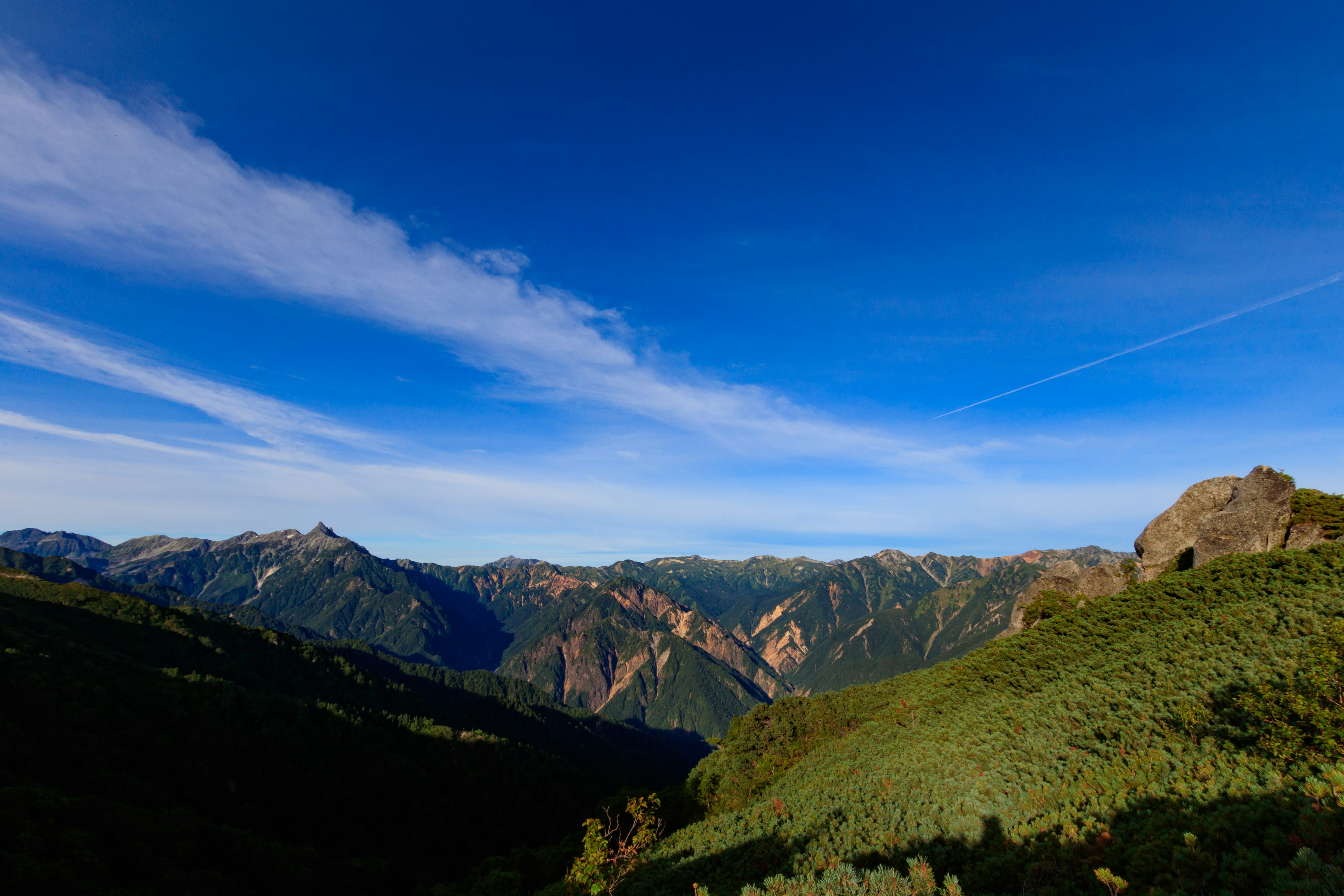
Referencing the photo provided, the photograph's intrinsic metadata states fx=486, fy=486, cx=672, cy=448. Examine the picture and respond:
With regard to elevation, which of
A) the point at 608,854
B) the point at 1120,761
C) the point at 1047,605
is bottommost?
the point at 608,854

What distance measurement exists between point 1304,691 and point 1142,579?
5730 centimetres

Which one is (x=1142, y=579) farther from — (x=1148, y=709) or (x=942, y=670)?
(x=1148, y=709)

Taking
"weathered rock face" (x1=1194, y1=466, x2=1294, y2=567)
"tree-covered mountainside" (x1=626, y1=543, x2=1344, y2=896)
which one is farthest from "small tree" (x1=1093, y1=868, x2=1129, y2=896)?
"weathered rock face" (x1=1194, y1=466, x2=1294, y2=567)

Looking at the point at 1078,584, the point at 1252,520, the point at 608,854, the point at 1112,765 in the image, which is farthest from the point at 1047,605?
the point at 608,854

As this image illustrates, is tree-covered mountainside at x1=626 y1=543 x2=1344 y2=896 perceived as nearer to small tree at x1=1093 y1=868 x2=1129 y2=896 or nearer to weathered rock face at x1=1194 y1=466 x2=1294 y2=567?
small tree at x1=1093 y1=868 x2=1129 y2=896

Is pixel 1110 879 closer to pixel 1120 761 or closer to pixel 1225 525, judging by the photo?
pixel 1120 761

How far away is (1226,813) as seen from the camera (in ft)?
55.6

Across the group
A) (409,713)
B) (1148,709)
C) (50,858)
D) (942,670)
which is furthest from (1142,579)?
(409,713)

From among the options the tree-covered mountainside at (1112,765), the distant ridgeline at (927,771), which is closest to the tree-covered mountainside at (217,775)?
the distant ridgeline at (927,771)

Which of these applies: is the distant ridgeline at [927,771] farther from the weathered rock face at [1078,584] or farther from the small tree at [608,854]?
the small tree at [608,854]

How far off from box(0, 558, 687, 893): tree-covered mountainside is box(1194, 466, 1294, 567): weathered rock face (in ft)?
404

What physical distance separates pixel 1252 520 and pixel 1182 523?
32.6 feet

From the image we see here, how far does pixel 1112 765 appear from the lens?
24.7 meters

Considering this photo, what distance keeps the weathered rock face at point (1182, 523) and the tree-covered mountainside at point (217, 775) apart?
4897 inches
